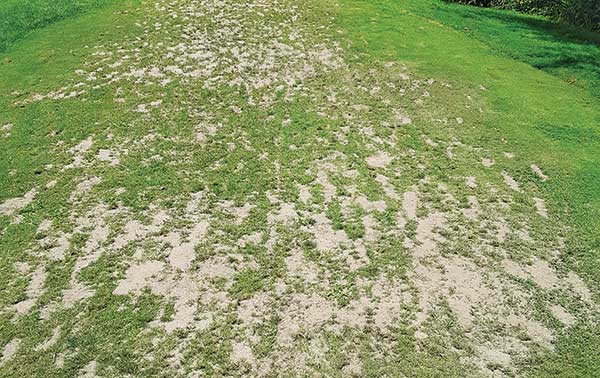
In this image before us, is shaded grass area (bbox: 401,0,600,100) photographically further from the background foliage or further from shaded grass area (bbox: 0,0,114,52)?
shaded grass area (bbox: 0,0,114,52)

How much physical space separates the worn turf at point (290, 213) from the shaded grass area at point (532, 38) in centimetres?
63

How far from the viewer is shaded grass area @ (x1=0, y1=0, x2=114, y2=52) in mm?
11414

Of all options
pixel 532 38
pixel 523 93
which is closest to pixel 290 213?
pixel 523 93

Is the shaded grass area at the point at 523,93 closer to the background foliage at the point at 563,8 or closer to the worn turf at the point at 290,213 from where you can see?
the worn turf at the point at 290,213

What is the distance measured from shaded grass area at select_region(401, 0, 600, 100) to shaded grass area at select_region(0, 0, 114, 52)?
373 inches

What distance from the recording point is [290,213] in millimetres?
6645

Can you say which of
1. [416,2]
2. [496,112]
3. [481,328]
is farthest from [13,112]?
[416,2]

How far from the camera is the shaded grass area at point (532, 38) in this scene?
11.3 metres

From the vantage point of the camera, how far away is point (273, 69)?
34.2ft

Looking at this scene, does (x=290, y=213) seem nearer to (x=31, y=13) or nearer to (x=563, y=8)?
(x=31, y=13)

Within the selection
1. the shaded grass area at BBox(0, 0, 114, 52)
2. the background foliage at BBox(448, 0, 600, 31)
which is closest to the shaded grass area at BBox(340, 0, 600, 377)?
the background foliage at BBox(448, 0, 600, 31)

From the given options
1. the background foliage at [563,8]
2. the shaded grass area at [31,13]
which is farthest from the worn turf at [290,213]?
the background foliage at [563,8]

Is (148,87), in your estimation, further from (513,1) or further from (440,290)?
(513,1)

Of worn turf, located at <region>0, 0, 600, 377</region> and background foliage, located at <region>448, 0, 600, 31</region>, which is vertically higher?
background foliage, located at <region>448, 0, 600, 31</region>
